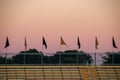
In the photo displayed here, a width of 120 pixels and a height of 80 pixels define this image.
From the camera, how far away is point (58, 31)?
110ft

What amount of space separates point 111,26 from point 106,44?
695 millimetres

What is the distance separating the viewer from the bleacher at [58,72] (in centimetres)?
3262

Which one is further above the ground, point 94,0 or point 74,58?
point 94,0

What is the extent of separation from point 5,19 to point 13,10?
1.45 feet

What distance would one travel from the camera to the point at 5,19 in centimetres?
3309

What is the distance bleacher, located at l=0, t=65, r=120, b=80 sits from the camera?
3262 centimetres

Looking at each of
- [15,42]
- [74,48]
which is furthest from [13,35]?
[74,48]

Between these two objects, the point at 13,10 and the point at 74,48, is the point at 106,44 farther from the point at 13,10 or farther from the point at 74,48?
the point at 13,10

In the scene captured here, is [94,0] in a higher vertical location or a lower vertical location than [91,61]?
higher

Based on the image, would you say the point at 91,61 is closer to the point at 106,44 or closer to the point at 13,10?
the point at 106,44

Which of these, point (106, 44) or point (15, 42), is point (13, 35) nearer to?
point (15, 42)

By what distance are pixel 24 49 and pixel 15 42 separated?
0.44 m

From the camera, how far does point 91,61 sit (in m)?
33.2

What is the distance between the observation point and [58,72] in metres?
33.0
